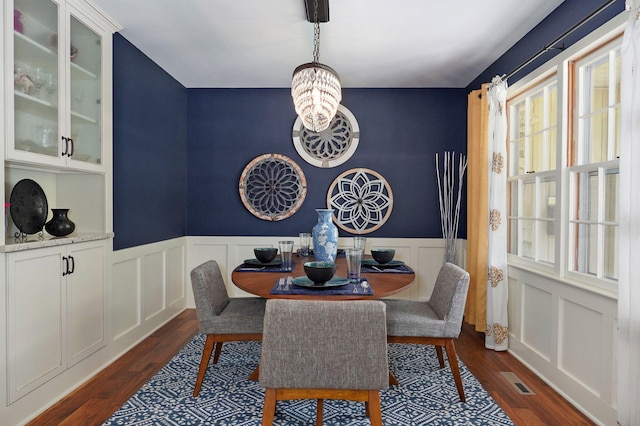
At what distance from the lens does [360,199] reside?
4.41 meters

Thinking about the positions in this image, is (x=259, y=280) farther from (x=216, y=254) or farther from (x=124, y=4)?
(x=216, y=254)

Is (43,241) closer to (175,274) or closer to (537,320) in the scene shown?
(175,274)

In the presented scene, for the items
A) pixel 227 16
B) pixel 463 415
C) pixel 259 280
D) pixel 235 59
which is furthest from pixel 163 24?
pixel 463 415

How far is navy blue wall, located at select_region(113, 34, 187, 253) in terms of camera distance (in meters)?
3.13

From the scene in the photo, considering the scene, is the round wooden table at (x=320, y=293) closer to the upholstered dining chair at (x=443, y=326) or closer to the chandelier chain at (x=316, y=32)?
the upholstered dining chair at (x=443, y=326)

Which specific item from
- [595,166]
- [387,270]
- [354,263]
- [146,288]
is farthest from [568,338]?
[146,288]

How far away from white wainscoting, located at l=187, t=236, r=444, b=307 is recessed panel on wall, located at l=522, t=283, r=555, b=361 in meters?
1.39

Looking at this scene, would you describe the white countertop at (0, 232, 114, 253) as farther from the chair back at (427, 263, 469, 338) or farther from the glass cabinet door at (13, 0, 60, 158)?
the chair back at (427, 263, 469, 338)

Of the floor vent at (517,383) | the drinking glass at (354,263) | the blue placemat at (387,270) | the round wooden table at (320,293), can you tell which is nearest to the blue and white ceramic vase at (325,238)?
the round wooden table at (320,293)

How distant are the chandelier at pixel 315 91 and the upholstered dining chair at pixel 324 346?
141 cm

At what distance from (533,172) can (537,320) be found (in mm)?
1090

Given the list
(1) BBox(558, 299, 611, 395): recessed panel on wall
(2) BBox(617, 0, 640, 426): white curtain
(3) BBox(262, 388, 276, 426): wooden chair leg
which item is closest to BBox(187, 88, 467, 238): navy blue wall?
(1) BBox(558, 299, 611, 395): recessed panel on wall

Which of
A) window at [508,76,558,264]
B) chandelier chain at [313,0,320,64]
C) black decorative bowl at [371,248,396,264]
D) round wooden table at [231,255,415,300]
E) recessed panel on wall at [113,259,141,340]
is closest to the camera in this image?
round wooden table at [231,255,415,300]

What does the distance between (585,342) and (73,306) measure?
3.06 m
